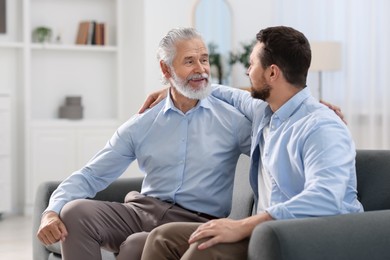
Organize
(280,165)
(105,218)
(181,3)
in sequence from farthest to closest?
(181,3), (105,218), (280,165)

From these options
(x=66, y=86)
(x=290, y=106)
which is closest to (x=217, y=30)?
(x=66, y=86)

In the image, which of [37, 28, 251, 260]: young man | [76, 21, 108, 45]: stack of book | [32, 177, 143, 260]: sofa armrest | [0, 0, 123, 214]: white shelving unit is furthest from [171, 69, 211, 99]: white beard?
[76, 21, 108, 45]: stack of book

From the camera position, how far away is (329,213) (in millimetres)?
2277

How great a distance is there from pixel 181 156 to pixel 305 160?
A: 28.1 inches

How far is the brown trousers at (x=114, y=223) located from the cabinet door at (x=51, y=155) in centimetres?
372

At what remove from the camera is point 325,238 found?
2.16 metres

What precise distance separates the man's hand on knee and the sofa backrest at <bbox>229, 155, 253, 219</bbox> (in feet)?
2.45

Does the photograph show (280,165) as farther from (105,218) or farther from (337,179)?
(105,218)

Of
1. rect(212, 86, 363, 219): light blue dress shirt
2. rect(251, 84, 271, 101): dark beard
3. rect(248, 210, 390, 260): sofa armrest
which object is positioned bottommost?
rect(248, 210, 390, 260): sofa armrest

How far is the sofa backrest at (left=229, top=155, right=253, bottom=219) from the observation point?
3027 mm

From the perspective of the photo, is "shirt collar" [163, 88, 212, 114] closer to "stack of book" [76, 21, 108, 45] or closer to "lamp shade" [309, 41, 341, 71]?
"lamp shade" [309, 41, 341, 71]

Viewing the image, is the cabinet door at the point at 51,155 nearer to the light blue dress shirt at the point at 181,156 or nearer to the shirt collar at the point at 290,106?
the light blue dress shirt at the point at 181,156

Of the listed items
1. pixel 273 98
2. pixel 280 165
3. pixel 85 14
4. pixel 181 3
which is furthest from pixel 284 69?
pixel 85 14

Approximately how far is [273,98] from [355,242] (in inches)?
25.6
